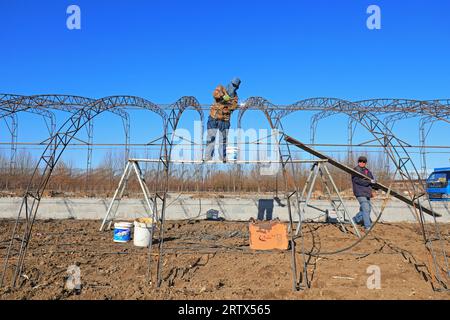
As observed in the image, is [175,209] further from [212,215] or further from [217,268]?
[217,268]

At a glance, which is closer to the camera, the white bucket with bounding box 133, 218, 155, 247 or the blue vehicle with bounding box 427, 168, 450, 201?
the white bucket with bounding box 133, 218, 155, 247

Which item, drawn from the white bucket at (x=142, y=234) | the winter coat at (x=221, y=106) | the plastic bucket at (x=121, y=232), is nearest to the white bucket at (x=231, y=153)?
the winter coat at (x=221, y=106)

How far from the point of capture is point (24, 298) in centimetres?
427

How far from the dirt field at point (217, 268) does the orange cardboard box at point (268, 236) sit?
274mm

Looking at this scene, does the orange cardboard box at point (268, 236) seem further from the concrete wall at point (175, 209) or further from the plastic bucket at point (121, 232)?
the concrete wall at point (175, 209)

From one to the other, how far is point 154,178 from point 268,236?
848 centimetres

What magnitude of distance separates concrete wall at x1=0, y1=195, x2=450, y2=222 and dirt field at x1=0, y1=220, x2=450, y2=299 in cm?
268

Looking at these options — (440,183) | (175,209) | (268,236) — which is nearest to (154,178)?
(175,209)

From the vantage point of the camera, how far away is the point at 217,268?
19.3ft

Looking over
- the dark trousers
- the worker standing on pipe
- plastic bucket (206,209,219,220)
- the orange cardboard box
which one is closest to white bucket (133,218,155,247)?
the orange cardboard box

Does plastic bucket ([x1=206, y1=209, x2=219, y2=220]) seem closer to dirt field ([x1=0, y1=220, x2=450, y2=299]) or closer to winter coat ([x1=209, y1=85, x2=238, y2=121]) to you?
dirt field ([x1=0, y1=220, x2=450, y2=299])

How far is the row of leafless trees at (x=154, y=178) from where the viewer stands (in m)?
14.4

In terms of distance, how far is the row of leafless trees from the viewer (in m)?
14.4
